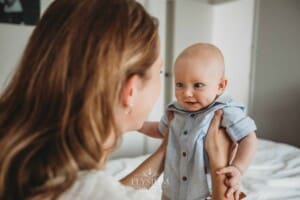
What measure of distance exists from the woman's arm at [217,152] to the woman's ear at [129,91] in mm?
308

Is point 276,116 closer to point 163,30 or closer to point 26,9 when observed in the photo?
point 163,30

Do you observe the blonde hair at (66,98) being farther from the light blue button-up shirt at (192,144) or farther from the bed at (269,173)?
the bed at (269,173)

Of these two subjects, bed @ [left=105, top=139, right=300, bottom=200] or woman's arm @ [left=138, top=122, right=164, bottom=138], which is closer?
woman's arm @ [left=138, top=122, right=164, bottom=138]

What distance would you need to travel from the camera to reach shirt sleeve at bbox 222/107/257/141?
0.82m

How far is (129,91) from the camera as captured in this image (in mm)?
583

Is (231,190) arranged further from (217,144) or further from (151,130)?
(151,130)

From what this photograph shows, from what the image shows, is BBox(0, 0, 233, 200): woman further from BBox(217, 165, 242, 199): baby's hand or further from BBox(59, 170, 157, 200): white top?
BBox(217, 165, 242, 199): baby's hand

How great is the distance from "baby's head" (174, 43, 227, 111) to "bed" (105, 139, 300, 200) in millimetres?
452

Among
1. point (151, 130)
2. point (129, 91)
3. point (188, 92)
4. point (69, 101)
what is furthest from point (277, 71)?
point (69, 101)

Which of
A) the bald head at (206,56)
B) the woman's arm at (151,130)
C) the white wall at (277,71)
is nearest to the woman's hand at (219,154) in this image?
the bald head at (206,56)

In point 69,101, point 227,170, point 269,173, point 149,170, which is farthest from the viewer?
point 269,173

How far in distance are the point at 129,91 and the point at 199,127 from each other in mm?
331

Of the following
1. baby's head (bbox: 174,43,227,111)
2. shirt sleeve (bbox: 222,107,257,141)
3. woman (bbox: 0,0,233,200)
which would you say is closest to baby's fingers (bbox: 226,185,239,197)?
shirt sleeve (bbox: 222,107,257,141)

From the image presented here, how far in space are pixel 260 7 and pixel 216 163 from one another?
2277 millimetres
